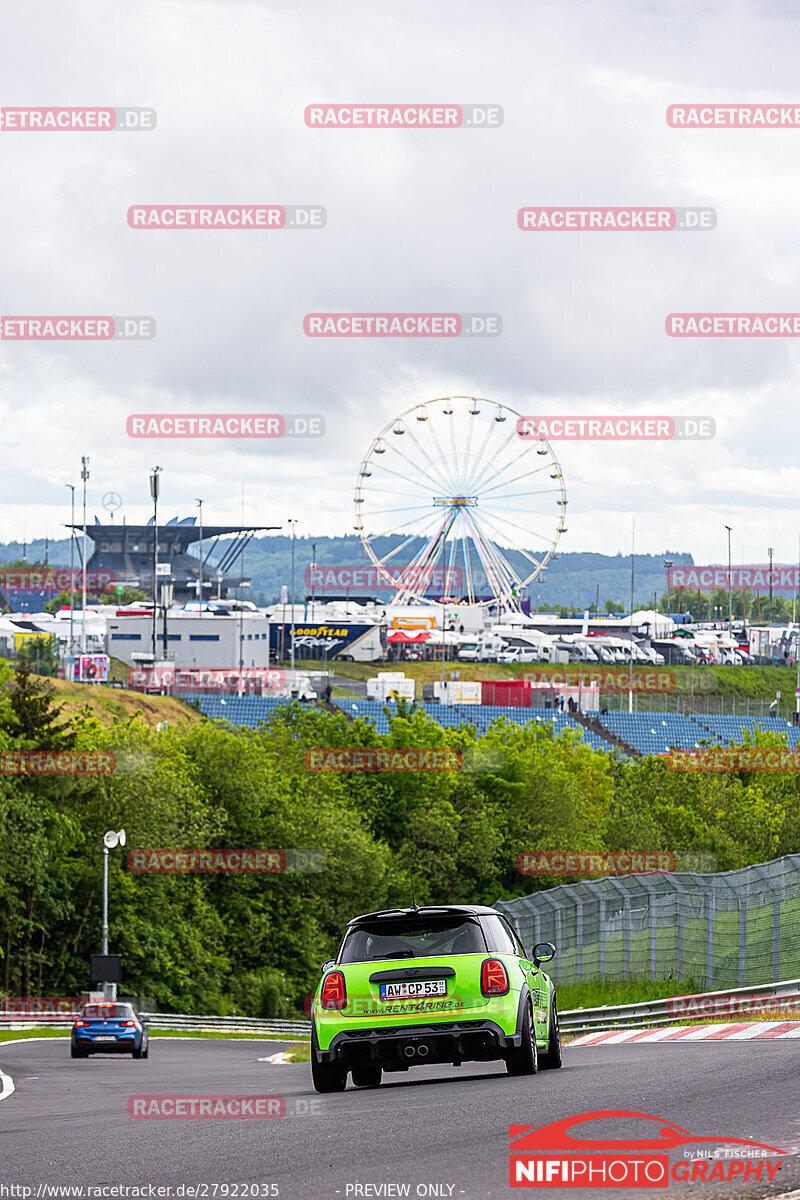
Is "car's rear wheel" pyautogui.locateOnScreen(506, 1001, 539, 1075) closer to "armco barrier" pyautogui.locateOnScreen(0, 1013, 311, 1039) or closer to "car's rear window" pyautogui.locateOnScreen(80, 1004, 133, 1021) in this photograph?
"car's rear window" pyautogui.locateOnScreen(80, 1004, 133, 1021)

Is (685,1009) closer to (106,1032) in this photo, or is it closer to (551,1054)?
(551,1054)

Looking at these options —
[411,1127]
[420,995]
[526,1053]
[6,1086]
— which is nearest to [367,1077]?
[526,1053]

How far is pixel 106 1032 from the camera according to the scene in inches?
983

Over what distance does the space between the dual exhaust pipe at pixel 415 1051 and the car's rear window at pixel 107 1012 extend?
49.0 ft

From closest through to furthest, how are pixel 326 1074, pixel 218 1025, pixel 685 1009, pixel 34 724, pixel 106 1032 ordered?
1. pixel 326 1074
2. pixel 685 1009
3. pixel 106 1032
4. pixel 218 1025
5. pixel 34 724

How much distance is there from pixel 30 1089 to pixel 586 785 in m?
60.9

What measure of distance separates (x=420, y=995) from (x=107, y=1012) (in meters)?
15.3

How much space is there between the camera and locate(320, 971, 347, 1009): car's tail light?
11.4 m

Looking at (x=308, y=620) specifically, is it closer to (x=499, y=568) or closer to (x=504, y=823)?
(x=499, y=568)

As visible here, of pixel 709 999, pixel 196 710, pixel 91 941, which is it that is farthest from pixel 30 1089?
pixel 196 710

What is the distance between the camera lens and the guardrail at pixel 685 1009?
18766mm

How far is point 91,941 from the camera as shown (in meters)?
50.0

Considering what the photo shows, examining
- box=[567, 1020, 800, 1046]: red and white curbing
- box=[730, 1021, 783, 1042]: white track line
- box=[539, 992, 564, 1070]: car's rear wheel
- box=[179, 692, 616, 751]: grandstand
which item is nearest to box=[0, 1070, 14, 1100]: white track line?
box=[539, 992, 564, 1070]: car's rear wheel

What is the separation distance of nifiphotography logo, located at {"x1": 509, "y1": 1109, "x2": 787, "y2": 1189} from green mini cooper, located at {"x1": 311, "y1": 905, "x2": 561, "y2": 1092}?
272 cm
